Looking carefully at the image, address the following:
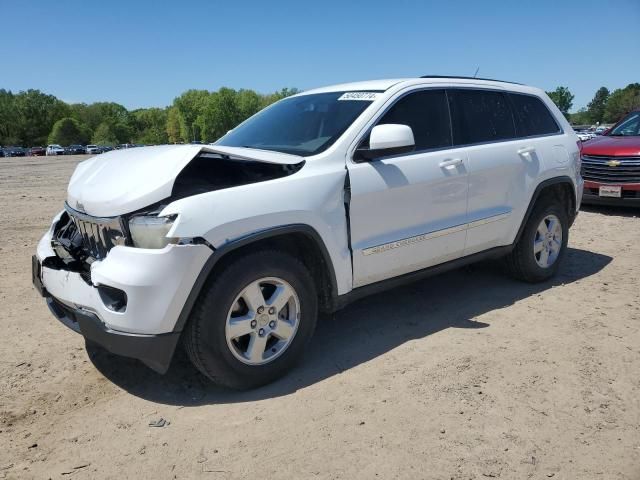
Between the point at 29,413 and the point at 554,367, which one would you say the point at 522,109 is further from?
the point at 29,413

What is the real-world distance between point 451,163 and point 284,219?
1.58m

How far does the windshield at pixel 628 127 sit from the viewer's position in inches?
379

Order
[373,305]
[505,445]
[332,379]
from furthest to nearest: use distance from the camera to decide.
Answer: [373,305] < [332,379] < [505,445]

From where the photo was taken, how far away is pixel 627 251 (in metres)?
6.33

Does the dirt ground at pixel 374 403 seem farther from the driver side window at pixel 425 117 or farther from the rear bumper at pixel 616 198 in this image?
the rear bumper at pixel 616 198

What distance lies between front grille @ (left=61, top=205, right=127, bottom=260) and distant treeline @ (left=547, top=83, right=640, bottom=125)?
10929 centimetres

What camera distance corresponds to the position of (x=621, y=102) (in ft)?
382

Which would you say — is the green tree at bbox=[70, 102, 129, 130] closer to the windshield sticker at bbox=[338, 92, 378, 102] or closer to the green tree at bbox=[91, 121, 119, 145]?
the green tree at bbox=[91, 121, 119, 145]

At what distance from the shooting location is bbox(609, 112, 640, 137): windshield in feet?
31.6

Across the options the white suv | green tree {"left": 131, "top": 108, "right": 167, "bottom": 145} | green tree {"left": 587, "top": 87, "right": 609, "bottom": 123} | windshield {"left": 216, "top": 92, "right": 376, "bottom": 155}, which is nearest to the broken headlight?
the white suv

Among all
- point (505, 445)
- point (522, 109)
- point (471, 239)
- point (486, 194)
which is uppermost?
point (522, 109)

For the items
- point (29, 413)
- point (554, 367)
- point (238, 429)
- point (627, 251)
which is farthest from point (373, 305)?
point (627, 251)

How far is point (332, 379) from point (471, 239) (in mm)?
1746

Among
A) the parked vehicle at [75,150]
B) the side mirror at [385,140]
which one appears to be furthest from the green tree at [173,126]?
the side mirror at [385,140]
